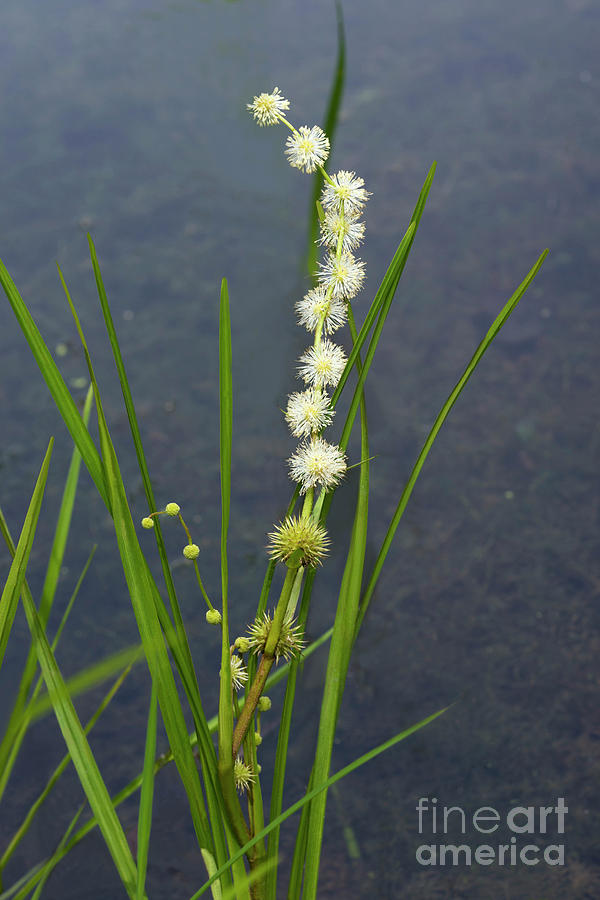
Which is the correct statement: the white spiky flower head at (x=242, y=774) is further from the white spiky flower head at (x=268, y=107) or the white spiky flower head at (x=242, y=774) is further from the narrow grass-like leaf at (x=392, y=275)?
the white spiky flower head at (x=268, y=107)

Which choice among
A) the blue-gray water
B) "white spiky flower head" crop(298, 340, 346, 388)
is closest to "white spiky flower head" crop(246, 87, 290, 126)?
"white spiky flower head" crop(298, 340, 346, 388)

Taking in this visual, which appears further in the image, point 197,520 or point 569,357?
point 569,357

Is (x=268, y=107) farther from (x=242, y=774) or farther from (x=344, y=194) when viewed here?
Answer: (x=242, y=774)

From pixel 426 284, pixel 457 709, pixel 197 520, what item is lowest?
pixel 457 709

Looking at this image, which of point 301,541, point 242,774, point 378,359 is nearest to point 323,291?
point 301,541

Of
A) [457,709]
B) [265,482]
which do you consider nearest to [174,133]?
[265,482]

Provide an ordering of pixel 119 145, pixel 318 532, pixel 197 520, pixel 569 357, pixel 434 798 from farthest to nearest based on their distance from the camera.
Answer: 1. pixel 119 145
2. pixel 569 357
3. pixel 197 520
4. pixel 434 798
5. pixel 318 532

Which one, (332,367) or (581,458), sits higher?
(581,458)

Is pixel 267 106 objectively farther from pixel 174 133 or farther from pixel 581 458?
pixel 174 133
